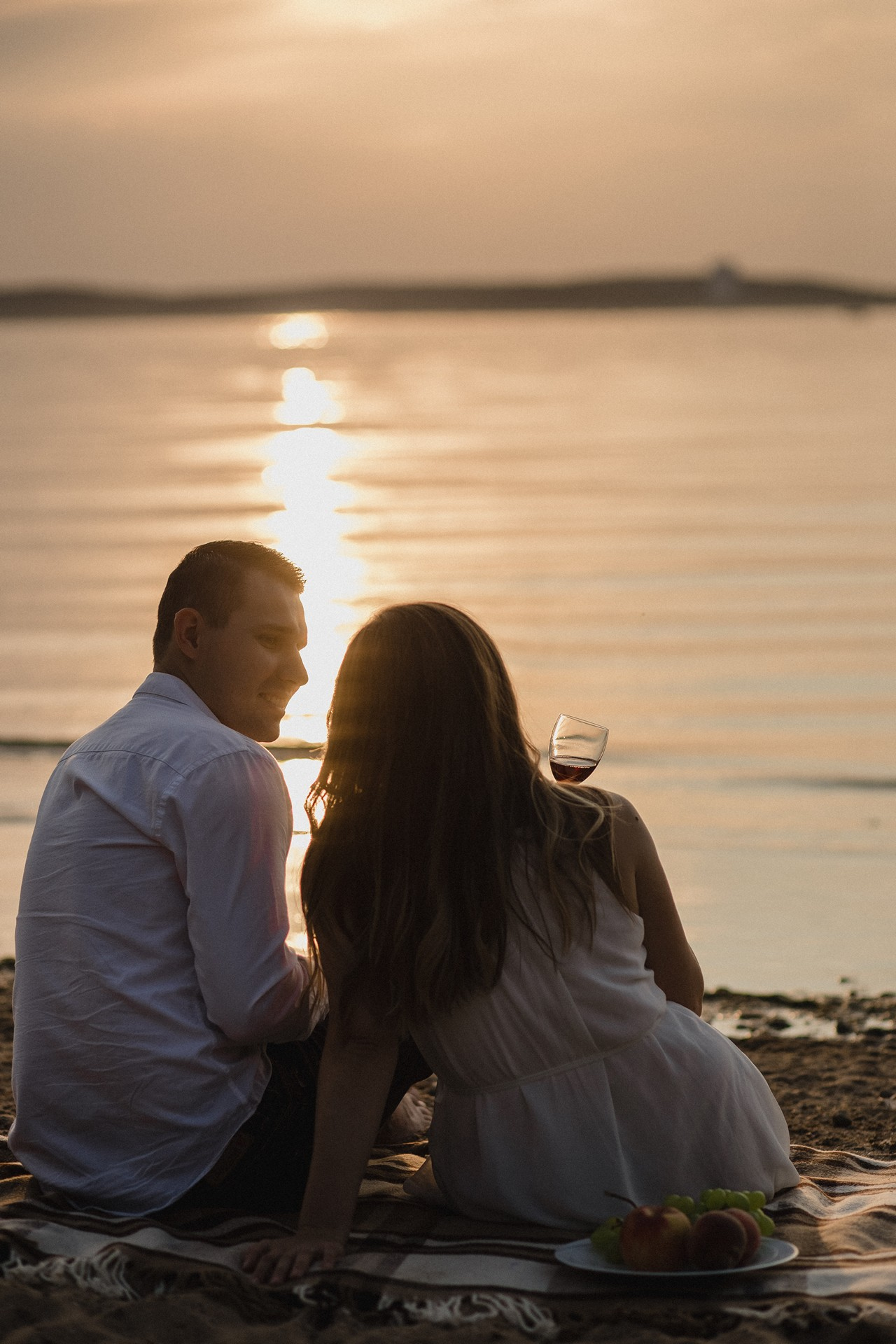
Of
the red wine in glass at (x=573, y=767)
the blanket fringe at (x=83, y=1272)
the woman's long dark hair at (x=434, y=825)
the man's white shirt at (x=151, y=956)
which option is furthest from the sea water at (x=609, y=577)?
the blanket fringe at (x=83, y=1272)

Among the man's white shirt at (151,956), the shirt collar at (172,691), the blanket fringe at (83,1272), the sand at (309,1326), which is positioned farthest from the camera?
the shirt collar at (172,691)

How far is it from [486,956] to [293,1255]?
0.70 metres

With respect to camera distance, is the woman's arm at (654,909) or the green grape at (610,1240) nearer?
the green grape at (610,1240)

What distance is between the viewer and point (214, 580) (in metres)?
3.72

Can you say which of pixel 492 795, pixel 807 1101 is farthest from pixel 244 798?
pixel 807 1101

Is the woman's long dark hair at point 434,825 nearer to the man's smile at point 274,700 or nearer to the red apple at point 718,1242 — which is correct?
the man's smile at point 274,700

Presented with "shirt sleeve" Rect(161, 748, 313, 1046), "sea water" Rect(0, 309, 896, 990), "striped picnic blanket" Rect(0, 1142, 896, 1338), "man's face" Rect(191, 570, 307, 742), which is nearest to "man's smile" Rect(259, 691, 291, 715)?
"man's face" Rect(191, 570, 307, 742)

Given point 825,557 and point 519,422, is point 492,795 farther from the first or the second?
point 519,422

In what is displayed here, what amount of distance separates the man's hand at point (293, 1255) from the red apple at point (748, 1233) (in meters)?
0.77

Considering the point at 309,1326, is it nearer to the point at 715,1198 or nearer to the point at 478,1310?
the point at 478,1310

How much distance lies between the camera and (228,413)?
41.2 metres

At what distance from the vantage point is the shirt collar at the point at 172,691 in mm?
3693

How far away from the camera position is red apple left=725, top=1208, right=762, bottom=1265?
331 centimetres

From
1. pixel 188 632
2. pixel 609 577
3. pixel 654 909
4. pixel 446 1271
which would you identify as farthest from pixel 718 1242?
pixel 609 577
